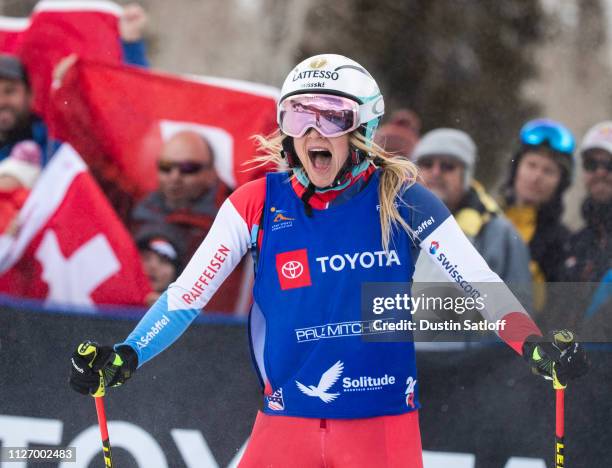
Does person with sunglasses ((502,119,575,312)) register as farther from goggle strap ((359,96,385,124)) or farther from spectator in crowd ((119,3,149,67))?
spectator in crowd ((119,3,149,67))

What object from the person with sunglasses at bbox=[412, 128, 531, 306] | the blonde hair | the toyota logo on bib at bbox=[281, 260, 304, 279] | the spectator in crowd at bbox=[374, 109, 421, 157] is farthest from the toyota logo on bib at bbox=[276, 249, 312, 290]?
the spectator in crowd at bbox=[374, 109, 421, 157]

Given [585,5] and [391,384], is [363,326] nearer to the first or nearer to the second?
[391,384]

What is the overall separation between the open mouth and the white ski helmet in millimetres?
166

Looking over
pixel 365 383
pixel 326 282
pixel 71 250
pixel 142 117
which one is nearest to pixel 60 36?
pixel 142 117

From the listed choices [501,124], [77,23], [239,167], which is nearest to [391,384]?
[239,167]

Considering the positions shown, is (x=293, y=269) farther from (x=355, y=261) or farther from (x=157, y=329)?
(x=157, y=329)

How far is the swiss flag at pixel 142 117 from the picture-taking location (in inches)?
242

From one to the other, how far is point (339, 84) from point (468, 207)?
6.48ft

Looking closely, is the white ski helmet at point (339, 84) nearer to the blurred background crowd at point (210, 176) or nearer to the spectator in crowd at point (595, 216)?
the blurred background crowd at point (210, 176)

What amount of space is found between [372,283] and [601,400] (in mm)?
1698

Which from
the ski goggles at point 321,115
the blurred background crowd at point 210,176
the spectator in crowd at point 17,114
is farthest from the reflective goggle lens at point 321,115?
the spectator in crowd at point 17,114

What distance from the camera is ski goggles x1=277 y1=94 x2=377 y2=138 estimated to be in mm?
3453

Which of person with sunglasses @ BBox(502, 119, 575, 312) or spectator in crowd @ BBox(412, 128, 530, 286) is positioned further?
person with sunglasses @ BBox(502, 119, 575, 312)

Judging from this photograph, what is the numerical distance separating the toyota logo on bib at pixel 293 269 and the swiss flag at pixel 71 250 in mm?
1926
